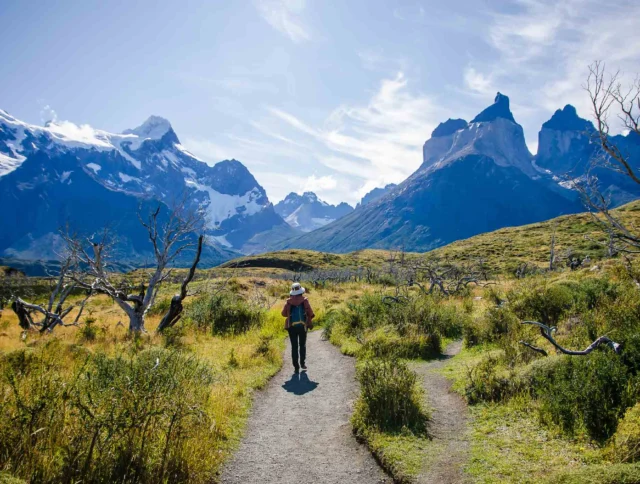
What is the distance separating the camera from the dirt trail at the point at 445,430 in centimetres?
Answer: 540

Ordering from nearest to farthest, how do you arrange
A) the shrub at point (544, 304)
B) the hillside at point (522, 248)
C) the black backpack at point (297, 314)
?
the black backpack at point (297, 314)
the shrub at point (544, 304)
the hillside at point (522, 248)

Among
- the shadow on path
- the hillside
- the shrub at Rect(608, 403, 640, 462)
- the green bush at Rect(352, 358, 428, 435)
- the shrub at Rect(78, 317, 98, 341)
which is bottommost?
the shadow on path

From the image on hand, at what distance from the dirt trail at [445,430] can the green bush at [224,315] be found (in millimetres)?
9125

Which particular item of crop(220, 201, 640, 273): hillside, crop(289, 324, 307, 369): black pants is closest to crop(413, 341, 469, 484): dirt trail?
crop(289, 324, 307, 369): black pants

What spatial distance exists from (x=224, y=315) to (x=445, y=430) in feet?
41.3

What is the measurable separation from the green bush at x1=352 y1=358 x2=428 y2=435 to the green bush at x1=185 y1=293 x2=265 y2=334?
9.83 meters

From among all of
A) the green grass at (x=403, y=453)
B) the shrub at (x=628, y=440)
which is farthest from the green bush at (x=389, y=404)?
the shrub at (x=628, y=440)

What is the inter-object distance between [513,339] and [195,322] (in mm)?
12500

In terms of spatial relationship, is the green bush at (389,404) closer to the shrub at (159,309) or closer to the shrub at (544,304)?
the shrub at (544,304)

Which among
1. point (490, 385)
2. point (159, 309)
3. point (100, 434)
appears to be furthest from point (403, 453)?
point (159, 309)

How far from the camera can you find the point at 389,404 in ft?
24.0

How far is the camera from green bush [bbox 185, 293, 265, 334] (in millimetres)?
17031

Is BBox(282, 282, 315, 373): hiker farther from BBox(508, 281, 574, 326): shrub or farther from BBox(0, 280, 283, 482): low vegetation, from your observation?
BBox(508, 281, 574, 326): shrub

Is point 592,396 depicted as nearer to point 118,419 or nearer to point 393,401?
point 393,401
